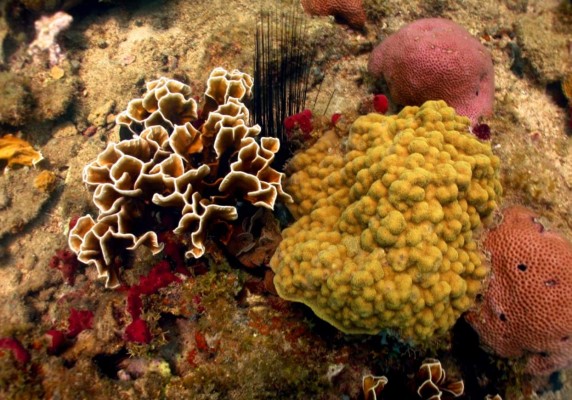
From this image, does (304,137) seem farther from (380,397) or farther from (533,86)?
(533,86)

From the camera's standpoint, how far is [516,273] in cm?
328

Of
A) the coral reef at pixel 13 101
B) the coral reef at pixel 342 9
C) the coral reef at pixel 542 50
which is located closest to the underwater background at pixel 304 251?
the coral reef at pixel 13 101

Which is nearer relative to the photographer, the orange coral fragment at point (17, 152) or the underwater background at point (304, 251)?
the underwater background at point (304, 251)

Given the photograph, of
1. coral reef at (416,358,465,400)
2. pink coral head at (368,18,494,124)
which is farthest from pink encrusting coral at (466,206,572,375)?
pink coral head at (368,18,494,124)

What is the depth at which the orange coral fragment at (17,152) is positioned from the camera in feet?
16.6

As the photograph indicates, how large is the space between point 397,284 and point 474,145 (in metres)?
1.41

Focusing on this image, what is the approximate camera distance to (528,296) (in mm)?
3252

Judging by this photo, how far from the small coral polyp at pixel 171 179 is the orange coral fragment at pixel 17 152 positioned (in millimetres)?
2448

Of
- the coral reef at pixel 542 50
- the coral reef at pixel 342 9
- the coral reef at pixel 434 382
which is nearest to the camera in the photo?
the coral reef at pixel 434 382

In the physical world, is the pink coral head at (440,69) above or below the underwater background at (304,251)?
above

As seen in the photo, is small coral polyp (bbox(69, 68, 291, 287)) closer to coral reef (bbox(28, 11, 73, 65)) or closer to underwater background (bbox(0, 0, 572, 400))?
underwater background (bbox(0, 0, 572, 400))

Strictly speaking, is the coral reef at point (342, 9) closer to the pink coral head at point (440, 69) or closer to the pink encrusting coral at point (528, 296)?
the pink coral head at point (440, 69)

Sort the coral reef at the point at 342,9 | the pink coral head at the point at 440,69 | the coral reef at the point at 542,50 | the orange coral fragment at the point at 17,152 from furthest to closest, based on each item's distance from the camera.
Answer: the coral reef at the point at 542,50
the coral reef at the point at 342,9
the orange coral fragment at the point at 17,152
the pink coral head at the point at 440,69

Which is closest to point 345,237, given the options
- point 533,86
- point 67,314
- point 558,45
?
point 67,314
